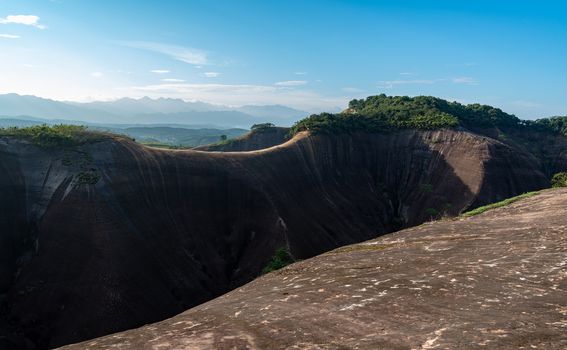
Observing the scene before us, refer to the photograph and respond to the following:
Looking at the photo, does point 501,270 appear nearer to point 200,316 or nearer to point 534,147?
point 200,316

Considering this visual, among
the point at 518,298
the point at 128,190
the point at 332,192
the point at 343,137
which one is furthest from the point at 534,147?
the point at 518,298

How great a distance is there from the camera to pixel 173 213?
61469 mm

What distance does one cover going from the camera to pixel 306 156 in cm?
8981

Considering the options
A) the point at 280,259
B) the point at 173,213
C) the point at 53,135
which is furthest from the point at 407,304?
the point at 53,135

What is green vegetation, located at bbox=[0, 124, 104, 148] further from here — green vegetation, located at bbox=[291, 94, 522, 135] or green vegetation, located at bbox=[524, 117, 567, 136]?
green vegetation, located at bbox=[524, 117, 567, 136]

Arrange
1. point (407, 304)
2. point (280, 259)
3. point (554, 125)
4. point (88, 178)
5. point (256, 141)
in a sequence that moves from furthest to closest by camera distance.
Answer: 1. point (256, 141)
2. point (554, 125)
3. point (280, 259)
4. point (88, 178)
5. point (407, 304)

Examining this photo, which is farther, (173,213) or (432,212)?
(432,212)

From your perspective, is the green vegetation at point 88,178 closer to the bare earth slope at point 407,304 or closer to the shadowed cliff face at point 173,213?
the shadowed cliff face at point 173,213

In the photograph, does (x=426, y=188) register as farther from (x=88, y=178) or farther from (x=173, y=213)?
(x=88, y=178)

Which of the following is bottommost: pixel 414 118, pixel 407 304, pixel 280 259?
pixel 280 259

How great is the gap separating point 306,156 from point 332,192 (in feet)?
36.0

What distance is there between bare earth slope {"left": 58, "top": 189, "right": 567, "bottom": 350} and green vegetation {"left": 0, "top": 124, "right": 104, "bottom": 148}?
50642 millimetres

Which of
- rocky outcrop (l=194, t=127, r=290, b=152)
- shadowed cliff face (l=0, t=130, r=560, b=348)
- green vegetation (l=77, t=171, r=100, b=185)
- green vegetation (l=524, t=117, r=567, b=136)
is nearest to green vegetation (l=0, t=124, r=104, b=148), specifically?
shadowed cliff face (l=0, t=130, r=560, b=348)

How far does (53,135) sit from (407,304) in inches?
2437
